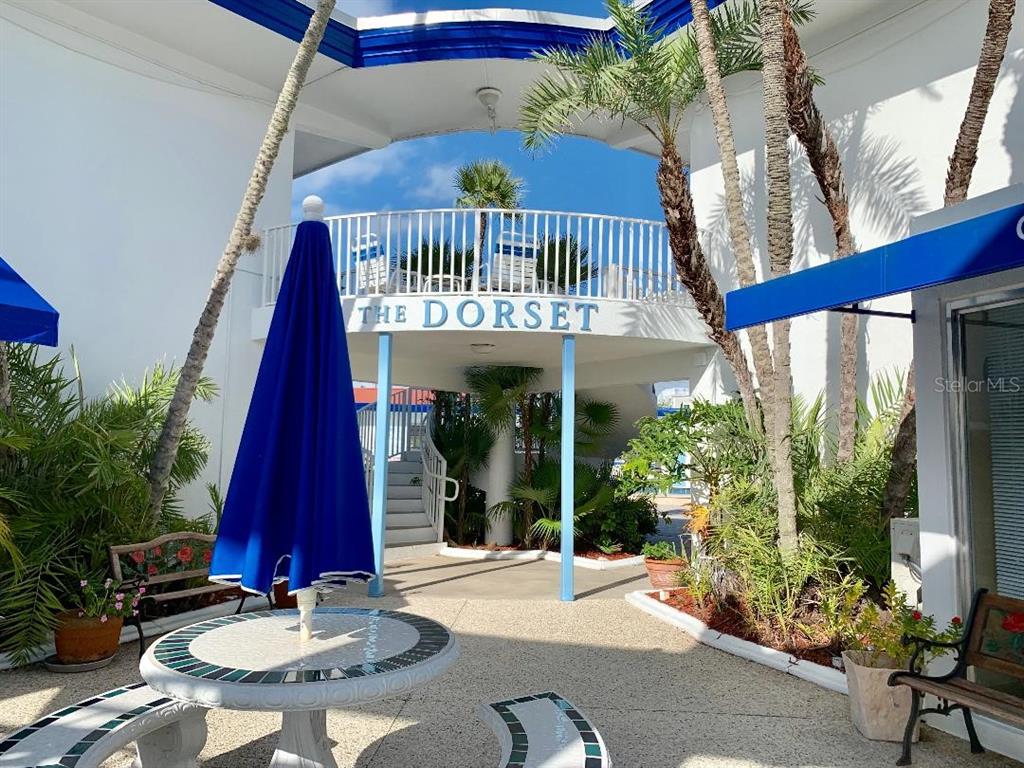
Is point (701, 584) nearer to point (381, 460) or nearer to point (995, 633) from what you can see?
point (995, 633)

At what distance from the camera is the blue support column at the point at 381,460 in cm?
828

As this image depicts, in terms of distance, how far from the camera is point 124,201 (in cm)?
918

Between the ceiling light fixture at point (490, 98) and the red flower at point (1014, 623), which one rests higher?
the ceiling light fixture at point (490, 98)

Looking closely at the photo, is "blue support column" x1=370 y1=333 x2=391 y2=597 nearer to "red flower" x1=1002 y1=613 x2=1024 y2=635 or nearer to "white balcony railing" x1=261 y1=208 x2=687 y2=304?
"white balcony railing" x1=261 y1=208 x2=687 y2=304

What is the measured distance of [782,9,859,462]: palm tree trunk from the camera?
22.9 feet

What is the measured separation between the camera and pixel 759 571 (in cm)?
622

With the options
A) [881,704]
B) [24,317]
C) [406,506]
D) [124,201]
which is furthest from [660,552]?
[124,201]

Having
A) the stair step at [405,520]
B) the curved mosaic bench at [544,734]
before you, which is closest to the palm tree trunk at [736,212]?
the curved mosaic bench at [544,734]

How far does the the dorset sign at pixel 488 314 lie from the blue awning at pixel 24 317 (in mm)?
4216

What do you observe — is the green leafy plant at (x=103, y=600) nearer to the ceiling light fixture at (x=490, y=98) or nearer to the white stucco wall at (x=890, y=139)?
the white stucco wall at (x=890, y=139)

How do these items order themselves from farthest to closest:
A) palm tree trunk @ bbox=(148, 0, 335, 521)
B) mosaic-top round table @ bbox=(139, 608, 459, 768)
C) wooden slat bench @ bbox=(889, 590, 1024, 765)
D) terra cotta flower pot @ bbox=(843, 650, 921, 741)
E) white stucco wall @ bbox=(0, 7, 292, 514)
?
1. white stucco wall @ bbox=(0, 7, 292, 514)
2. palm tree trunk @ bbox=(148, 0, 335, 521)
3. terra cotta flower pot @ bbox=(843, 650, 921, 741)
4. wooden slat bench @ bbox=(889, 590, 1024, 765)
5. mosaic-top round table @ bbox=(139, 608, 459, 768)

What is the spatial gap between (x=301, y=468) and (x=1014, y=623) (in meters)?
3.74

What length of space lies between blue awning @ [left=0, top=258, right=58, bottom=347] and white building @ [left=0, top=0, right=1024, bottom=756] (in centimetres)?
425

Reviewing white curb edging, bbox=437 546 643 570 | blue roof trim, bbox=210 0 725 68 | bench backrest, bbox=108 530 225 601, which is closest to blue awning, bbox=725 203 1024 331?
bench backrest, bbox=108 530 225 601
